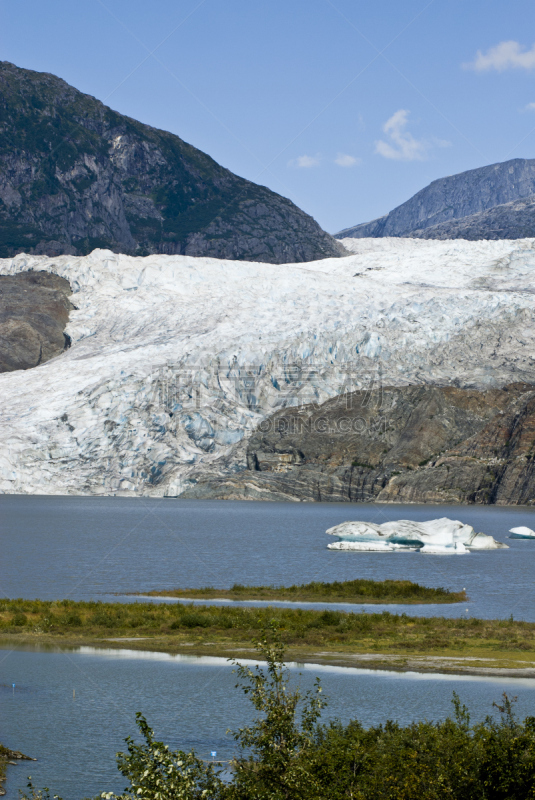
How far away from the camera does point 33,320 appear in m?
133

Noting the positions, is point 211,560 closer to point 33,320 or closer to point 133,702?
point 133,702

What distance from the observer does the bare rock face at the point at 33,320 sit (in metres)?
131

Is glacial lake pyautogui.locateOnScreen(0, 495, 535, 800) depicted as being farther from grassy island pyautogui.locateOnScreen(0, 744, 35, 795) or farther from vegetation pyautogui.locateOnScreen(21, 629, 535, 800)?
vegetation pyautogui.locateOnScreen(21, 629, 535, 800)

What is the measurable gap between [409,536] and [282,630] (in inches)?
1148

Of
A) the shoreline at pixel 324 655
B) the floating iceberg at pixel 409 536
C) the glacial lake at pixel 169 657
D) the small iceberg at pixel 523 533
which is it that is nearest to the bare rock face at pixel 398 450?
the glacial lake at pixel 169 657

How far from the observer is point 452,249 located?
468 ft

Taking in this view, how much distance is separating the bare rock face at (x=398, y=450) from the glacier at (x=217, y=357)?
229cm

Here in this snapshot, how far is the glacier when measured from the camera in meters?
96.9

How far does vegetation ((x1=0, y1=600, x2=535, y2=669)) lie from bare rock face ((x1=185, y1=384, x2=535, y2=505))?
72400 millimetres

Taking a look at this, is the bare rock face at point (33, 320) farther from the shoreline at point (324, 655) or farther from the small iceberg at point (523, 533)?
the shoreline at point (324, 655)

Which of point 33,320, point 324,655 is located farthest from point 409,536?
point 33,320

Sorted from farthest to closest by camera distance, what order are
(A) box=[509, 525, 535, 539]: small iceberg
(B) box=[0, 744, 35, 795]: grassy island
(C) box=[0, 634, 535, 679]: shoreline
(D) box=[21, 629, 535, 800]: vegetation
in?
(A) box=[509, 525, 535, 539]: small iceberg
(C) box=[0, 634, 535, 679]: shoreline
(B) box=[0, 744, 35, 795]: grassy island
(D) box=[21, 629, 535, 800]: vegetation

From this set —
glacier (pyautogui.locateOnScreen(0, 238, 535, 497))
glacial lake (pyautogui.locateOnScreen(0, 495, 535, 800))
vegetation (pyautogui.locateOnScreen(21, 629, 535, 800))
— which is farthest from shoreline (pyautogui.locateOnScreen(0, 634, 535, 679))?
glacier (pyautogui.locateOnScreen(0, 238, 535, 497))

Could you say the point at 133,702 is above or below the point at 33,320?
below
